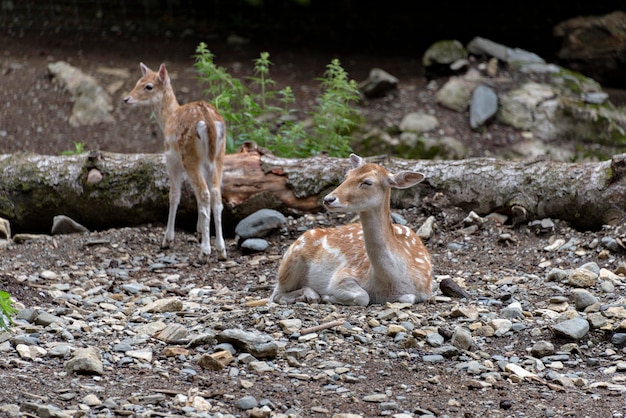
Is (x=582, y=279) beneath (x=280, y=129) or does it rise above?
beneath

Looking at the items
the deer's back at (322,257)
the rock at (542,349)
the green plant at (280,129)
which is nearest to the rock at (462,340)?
the rock at (542,349)

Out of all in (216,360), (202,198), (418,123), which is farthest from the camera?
(418,123)

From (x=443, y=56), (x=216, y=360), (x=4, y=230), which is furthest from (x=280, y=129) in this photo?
(x=216, y=360)

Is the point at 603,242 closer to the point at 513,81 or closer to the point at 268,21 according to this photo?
the point at 513,81

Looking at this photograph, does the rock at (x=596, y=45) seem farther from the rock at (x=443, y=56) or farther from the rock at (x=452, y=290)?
the rock at (x=452, y=290)

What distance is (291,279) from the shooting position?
7.08 metres

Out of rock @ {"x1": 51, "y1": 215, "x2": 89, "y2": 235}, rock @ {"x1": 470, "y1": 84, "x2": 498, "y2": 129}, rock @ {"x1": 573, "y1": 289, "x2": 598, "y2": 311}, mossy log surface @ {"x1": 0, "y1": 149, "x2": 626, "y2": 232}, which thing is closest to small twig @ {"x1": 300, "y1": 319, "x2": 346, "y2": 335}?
rock @ {"x1": 573, "y1": 289, "x2": 598, "y2": 311}

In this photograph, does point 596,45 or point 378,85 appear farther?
point 596,45

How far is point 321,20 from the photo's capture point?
54.6 feet

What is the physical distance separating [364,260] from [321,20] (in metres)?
10.3

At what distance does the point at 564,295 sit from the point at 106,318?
3238mm

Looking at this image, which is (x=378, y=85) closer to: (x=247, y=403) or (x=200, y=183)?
(x=200, y=183)

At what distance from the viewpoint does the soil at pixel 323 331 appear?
482 centimetres

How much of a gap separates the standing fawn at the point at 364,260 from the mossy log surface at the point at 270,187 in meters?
2.10
